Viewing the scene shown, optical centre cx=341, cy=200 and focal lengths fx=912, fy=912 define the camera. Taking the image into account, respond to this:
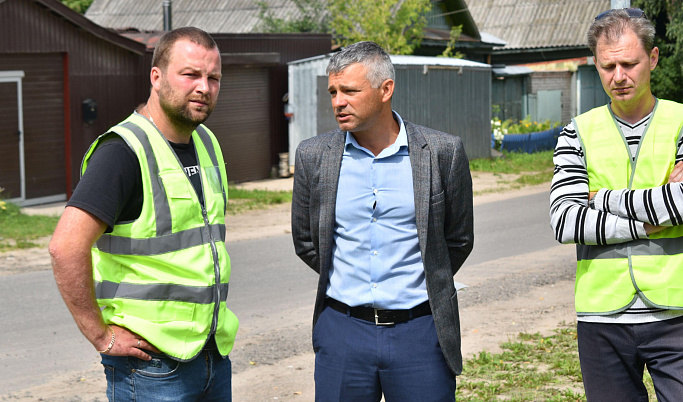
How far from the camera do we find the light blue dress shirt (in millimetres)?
3504

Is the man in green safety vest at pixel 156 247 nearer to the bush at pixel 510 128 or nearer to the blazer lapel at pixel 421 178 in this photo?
the blazer lapel at pixel 421 178

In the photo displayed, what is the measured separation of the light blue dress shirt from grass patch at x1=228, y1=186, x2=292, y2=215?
37.4ft

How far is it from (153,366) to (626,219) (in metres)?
1.80

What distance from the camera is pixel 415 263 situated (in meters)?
3.54

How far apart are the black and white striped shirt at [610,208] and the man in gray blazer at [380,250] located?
41 centimetres

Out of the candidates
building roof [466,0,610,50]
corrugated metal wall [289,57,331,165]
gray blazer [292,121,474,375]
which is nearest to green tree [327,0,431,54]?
corrugated metal wall [289,57,331,165]

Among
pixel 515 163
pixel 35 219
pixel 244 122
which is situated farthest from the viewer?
pixel 515 163

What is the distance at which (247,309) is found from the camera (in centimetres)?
823

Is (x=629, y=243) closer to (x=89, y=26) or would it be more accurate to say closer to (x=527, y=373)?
(x=527, y=373)

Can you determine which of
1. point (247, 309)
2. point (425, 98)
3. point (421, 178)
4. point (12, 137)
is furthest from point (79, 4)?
point (421, 178)

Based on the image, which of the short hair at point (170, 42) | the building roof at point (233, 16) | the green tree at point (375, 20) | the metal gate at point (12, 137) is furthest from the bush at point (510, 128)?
the short hair at point (170, 42)

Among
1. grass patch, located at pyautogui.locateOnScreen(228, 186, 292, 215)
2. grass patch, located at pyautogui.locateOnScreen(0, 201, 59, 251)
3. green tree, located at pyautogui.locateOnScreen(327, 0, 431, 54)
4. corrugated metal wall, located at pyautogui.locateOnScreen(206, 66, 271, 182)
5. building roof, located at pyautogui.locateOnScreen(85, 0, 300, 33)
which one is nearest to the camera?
grass patch, located at pyautogui.locateOnScreen(0, 201, 59, 251)

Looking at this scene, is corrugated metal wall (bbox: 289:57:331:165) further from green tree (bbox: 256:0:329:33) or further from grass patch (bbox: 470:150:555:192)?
green tree (bbox: 256:0:329:33)

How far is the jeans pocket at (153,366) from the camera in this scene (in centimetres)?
317
